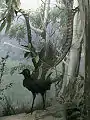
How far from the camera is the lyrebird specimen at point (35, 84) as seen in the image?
3.84 ft

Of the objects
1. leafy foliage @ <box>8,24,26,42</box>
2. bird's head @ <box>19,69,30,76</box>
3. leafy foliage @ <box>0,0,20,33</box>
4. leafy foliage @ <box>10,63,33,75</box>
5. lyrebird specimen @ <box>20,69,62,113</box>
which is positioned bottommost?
lyrebird specimen @ <box>20,69,62,113</box>

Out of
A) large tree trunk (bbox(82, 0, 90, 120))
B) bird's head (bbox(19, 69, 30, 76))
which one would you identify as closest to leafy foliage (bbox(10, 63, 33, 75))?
bird's head (bbox(19, 69, 30, 76))

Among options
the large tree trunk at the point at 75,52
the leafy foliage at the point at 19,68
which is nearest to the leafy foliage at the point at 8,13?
the leafy foliage at the point at 19,68

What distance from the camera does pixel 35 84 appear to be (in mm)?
1187

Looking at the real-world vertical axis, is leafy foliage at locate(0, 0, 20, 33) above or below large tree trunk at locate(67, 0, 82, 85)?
above

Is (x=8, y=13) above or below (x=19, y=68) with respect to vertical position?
above

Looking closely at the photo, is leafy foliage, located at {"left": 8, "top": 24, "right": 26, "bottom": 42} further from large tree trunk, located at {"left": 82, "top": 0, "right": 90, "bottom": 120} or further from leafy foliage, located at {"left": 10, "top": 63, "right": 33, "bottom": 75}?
large tree trunk, located at {"left": 82, "top": 0, "right": 90, "bottom": 120}

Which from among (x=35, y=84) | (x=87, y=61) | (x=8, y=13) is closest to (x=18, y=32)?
(x=8, y=13)

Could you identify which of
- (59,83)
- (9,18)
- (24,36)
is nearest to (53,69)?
(59,83)

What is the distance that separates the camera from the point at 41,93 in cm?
119

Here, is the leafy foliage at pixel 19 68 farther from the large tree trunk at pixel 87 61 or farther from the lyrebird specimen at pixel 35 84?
the large tree trunk at pixel 87 61

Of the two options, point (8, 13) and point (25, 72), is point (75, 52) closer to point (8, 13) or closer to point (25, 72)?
point (25, 72)

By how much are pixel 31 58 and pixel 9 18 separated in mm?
215

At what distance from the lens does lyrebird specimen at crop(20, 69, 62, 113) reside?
3.84 ft
